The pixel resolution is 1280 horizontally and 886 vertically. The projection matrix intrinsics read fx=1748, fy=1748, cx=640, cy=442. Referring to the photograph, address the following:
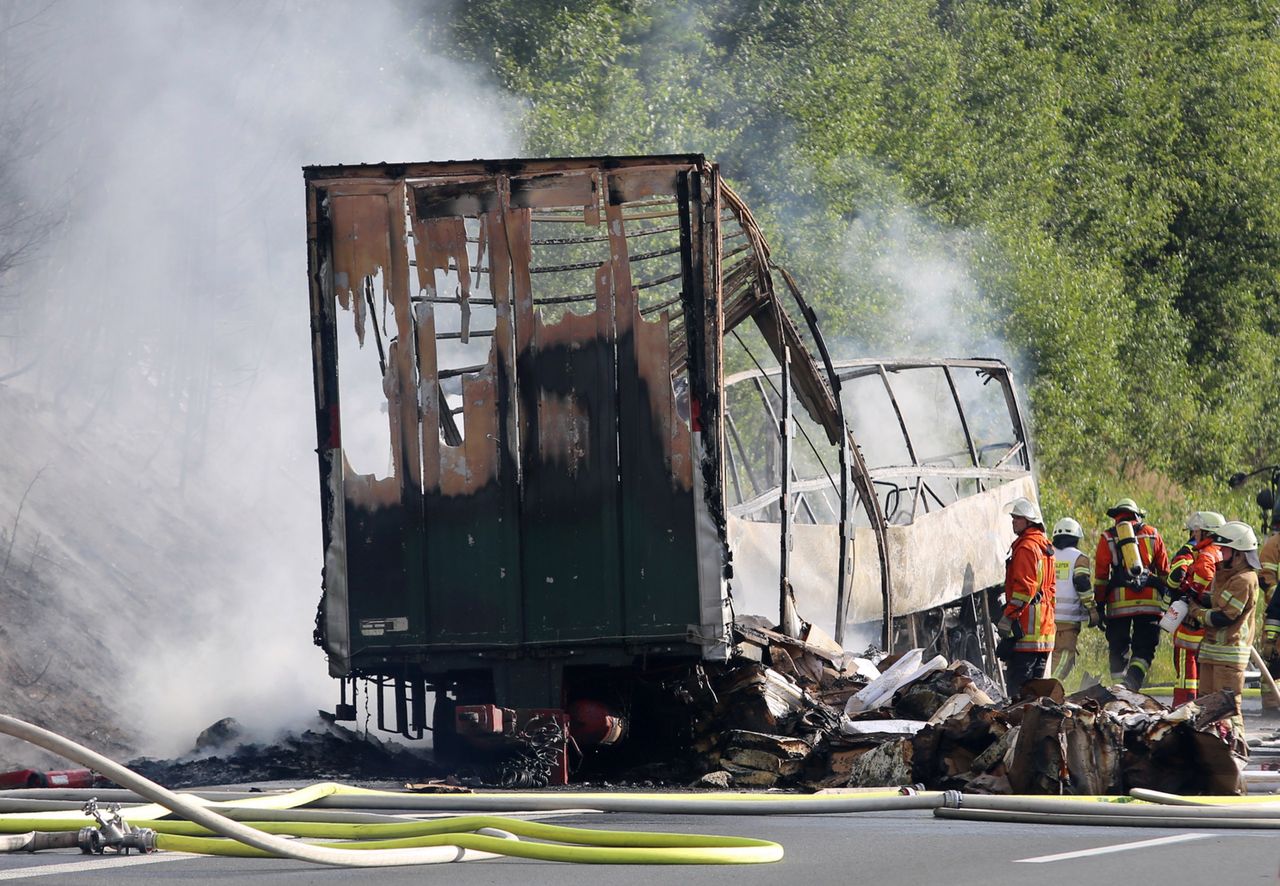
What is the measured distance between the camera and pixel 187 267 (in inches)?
810

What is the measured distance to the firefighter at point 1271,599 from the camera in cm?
1430

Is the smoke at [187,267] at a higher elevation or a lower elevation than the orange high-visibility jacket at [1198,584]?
higher

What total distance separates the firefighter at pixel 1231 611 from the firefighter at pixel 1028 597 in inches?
43.7

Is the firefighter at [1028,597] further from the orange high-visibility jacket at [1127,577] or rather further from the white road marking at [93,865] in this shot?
the white road marking at [93,865]

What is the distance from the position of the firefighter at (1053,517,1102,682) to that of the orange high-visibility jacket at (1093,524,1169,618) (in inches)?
4.8

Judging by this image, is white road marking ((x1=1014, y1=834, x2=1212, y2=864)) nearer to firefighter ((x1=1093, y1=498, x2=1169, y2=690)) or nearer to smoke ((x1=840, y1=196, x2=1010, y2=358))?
firefighter ((x1=1093, y1=498, x2=1169, y2=690))

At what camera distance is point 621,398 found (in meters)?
9.12

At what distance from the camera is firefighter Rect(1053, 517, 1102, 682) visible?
45.9ft

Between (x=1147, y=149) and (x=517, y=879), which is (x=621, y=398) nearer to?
(x=517, y=879)

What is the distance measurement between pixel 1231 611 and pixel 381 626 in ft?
18.1

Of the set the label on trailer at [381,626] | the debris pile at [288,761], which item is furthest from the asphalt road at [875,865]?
the debris pile at [288,761]

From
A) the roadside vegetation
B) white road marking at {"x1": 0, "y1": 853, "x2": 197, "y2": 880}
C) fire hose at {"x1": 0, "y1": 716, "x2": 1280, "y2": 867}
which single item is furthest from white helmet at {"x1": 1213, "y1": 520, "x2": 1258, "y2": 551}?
the roadside vegetation

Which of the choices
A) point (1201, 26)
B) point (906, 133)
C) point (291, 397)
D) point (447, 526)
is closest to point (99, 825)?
point (447, 526)

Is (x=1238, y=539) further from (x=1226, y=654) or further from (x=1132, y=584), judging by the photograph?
(x=1132, y=584)
